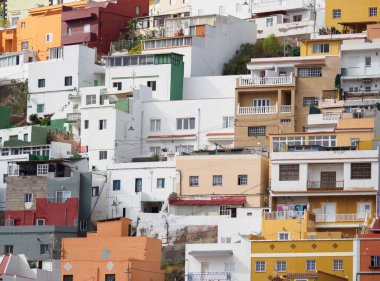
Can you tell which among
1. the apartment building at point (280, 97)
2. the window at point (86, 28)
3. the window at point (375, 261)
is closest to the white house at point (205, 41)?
the window at point (86, 28)

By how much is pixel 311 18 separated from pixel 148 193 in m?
25.4

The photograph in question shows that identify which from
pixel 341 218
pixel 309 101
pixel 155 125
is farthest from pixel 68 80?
pixel 341 218

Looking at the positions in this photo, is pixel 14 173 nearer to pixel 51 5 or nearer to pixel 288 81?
pixel 288 81

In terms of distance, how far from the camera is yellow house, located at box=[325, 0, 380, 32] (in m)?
101

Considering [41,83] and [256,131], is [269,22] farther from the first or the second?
[256,131]

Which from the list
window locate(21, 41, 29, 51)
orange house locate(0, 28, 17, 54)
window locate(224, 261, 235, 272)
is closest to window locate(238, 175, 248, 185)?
window locate(224, 261, 235, 272)

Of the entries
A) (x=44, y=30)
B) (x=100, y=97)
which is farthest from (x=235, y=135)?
(x=44, y=30)

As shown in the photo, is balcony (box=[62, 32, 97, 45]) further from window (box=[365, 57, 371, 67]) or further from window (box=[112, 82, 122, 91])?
window (box=[365, 57, 371, 67])

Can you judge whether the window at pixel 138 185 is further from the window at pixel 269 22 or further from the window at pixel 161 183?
the window at pixel 269 22

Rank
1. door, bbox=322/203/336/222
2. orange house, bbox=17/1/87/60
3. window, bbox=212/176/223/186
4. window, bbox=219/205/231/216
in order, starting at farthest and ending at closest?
Result: 1. orange house, bbox=17/1/87/60
2. window, bbox=212/176/223/186
3. window, bbox=219/205/231/216
4. door, bbox=322/203/336/222

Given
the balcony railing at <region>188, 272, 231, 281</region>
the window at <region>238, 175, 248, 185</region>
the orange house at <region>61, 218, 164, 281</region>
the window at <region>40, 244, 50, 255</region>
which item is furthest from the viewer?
the window at <region>238, 175, 248, 185</region>

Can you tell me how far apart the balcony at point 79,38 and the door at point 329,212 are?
32.7 meters

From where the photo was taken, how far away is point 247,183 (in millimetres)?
84875

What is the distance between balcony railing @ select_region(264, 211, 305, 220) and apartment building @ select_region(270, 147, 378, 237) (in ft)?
0.72
